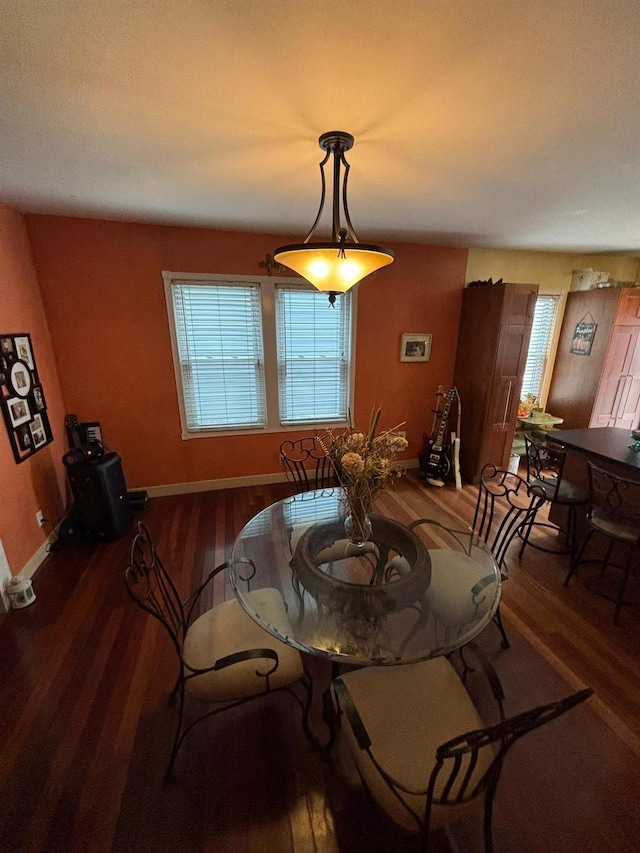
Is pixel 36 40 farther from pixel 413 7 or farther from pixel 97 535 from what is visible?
pixel 97 535

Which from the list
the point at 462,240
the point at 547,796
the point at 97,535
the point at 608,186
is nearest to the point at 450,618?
the point at 547,796

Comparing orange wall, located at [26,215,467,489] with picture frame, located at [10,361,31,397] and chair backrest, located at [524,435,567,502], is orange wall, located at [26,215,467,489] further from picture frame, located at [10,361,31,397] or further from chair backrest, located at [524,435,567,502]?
chair backrest, located at [524,435,567,502]

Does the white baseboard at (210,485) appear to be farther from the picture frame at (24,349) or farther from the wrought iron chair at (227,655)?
the wrought iron chair at (227,655)

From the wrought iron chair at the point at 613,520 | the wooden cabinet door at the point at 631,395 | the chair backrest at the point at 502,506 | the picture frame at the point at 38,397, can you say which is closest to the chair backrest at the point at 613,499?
the wrought iron chair at the point at 613,520

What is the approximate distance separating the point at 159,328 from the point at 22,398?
120 cm

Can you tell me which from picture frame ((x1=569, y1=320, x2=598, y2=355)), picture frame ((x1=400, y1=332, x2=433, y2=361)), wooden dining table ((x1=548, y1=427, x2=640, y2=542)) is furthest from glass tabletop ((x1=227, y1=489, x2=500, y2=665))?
picture frame ((x1=569, y1=320, x2=598, y2=355))

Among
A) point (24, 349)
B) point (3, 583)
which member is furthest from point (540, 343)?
point (3, 583)

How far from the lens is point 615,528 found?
6.86 ft

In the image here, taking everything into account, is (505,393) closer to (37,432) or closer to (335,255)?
(335,255)

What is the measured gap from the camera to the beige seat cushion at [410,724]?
38.4 inches

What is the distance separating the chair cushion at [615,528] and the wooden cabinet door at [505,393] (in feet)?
5.29

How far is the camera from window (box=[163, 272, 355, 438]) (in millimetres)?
3256

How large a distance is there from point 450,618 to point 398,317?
3.15 meters

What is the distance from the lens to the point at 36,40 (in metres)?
0.98
